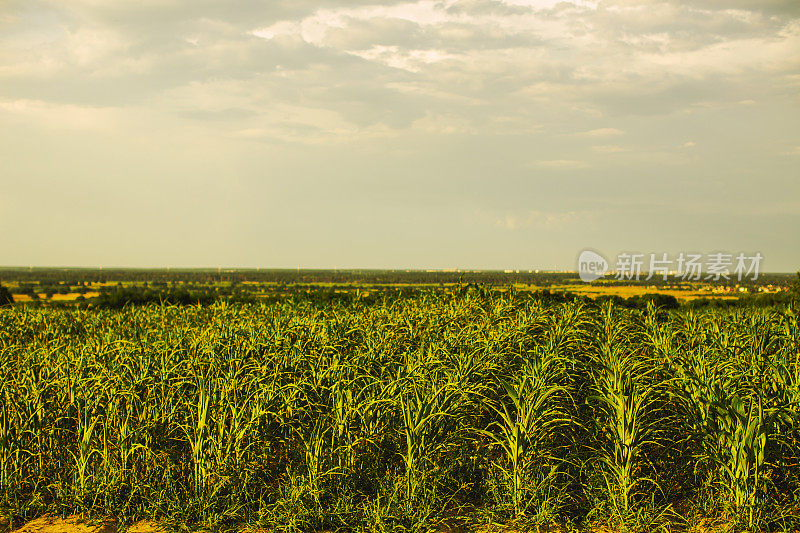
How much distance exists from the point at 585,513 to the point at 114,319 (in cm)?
1053

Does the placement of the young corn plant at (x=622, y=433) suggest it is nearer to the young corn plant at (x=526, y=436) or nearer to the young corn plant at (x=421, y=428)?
the young corn plant at (x=526, y=436)

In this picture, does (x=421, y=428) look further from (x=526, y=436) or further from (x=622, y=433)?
(x=622, y=433)

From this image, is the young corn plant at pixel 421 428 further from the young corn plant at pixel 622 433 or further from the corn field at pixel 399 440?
the young corn plant at pixel 622 433

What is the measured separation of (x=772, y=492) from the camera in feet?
17.5

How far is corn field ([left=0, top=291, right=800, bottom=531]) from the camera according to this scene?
4754 millimetres

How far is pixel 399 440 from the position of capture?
17.1ft

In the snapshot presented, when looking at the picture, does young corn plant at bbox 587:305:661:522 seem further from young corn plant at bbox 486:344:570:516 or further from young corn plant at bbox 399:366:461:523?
young corn plant at bbox 399:366:461:523

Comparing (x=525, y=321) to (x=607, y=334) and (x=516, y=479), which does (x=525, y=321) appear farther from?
(x=516, y=479)

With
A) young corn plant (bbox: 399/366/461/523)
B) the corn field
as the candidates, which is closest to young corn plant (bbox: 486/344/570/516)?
the corn field

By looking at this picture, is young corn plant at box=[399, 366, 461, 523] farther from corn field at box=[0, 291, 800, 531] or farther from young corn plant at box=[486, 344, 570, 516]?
young corn plant at box=[486, 344, 570, 516]

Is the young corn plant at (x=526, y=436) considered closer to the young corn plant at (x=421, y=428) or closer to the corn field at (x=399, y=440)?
the corn field at (x=399, y=440)

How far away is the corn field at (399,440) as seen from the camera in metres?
4.75

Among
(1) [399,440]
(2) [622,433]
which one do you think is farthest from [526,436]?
(1) [399,440]

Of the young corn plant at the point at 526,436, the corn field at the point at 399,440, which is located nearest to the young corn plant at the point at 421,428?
the corn field at the point at 399,440
